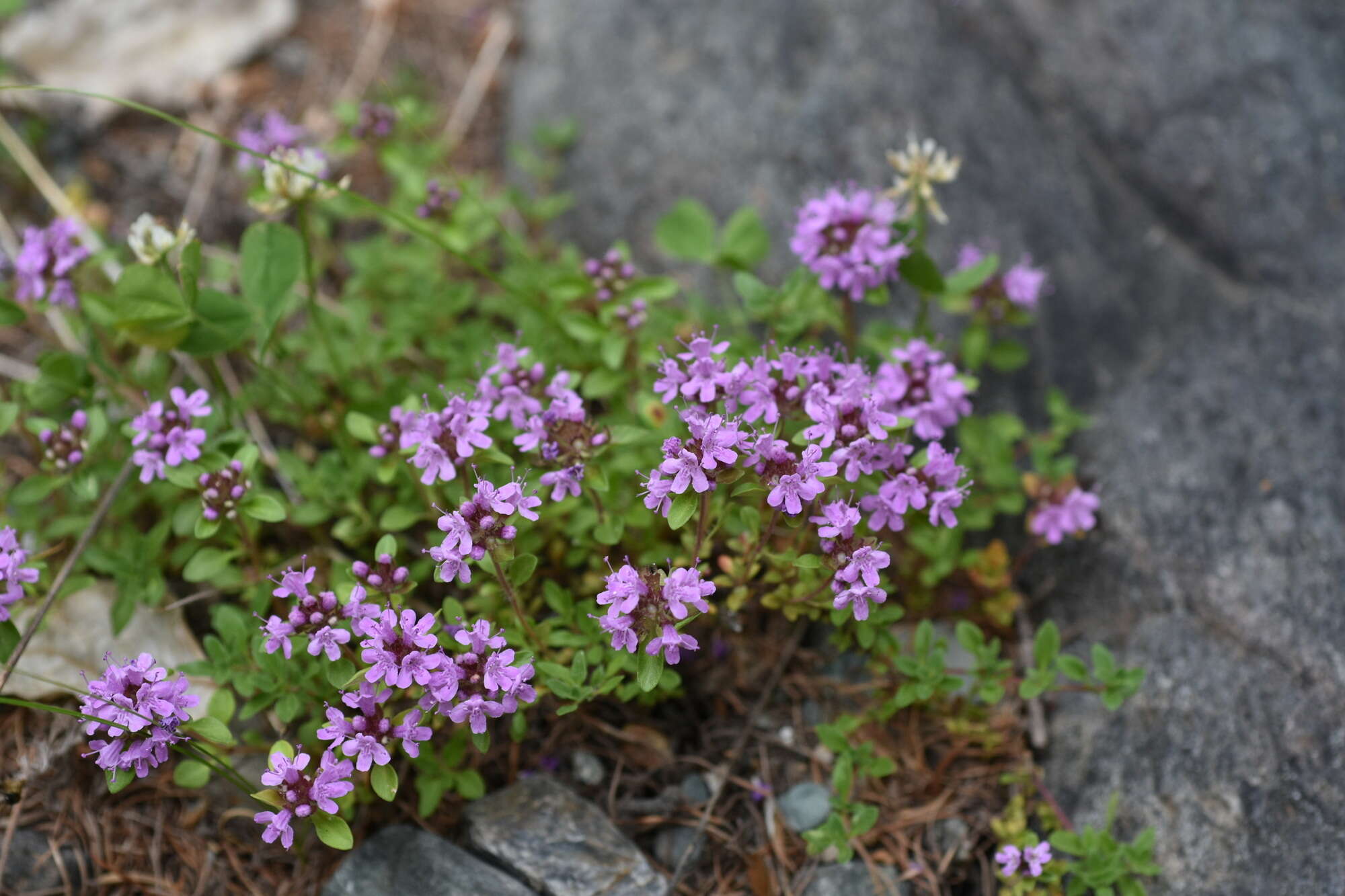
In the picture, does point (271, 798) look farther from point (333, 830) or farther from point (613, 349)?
point (613, 349)

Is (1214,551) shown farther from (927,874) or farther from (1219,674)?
(927,874)

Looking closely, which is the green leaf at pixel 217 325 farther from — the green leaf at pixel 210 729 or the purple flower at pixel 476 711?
the purple flower at pixel 476 711

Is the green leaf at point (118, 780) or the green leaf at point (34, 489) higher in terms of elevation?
the green leaf at point (34, 489)

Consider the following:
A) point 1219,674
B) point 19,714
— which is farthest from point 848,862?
point 19,714

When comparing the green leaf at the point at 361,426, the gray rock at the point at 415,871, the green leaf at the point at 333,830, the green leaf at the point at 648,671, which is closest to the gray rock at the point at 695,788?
the gray rock at the point at 415,871

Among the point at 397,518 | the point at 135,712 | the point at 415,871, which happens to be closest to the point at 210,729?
the point at 135,712
